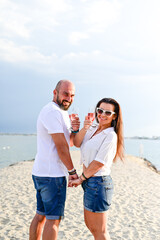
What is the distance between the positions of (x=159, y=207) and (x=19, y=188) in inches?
192

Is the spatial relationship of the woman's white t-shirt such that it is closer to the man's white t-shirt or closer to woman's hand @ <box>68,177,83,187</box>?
woman's hand @ <box>68,177,83,187</box>

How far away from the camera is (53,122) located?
257 centimetres

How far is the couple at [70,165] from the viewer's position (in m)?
2.54

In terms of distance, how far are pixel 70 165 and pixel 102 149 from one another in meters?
0.39

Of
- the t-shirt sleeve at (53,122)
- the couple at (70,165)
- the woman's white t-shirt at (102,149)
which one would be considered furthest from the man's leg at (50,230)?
the t-shirt sleeve at (53,122)

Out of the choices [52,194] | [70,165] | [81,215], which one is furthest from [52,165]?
A: [81,215]

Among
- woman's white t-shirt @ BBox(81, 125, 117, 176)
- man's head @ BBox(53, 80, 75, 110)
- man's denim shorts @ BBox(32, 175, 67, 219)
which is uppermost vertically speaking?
man's head @ BBox(53, 80, 75, 110)

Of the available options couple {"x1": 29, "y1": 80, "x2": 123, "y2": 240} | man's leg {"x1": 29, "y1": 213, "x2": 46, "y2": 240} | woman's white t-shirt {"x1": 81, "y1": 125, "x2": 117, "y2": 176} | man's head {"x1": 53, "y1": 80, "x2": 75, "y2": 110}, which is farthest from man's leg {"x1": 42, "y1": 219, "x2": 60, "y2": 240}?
man's head {"x1": 53, "y1": 80, "x2": 75, "y2": 110}

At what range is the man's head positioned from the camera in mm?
2754

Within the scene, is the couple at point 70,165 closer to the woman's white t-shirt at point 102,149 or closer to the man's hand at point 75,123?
the woman's white t-shirt at point 102,149

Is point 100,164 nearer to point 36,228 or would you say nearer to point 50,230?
point 50,230

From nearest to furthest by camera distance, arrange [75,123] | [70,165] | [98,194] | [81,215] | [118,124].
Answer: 1. [98,194]
2. [70,165]
3. [118,124]
4. [75,123]
5. [81,215]

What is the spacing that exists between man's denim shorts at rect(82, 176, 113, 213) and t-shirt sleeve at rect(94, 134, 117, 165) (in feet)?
0.66

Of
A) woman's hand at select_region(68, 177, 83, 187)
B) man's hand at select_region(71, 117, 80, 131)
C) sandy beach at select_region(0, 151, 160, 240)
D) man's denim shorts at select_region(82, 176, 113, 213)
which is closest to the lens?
man's denim shorts at select_region(82, 176, 113, 213)
